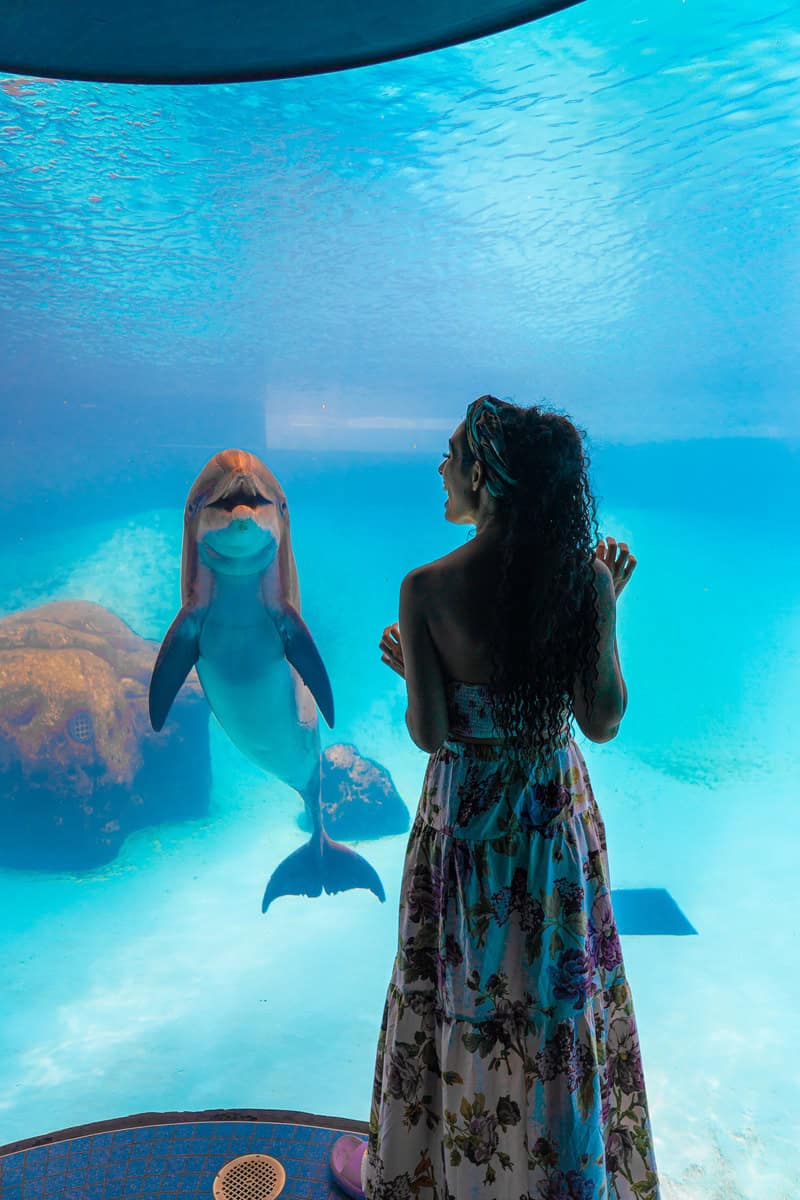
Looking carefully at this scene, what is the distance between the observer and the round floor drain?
3.01 metres

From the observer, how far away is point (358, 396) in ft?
113

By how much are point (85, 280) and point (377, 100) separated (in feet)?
29.2

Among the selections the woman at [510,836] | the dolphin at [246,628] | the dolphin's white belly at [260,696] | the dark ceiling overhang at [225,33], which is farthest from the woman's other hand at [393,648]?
the dolphin's white belly at [260,696]

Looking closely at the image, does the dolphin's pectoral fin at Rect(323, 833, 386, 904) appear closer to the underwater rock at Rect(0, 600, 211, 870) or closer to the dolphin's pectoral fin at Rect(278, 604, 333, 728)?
the dolphin's pectoral fin at Rect(278, 604, 333, 728)

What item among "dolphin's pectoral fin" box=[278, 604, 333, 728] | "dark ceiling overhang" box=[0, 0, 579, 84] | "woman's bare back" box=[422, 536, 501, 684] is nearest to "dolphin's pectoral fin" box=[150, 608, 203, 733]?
"dolphin's pectoral fin" box=[278, 604, 333, 728]

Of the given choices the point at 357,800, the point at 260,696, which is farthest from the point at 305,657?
the point at 357,800

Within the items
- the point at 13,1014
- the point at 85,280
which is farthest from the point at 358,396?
the point at 13,1014

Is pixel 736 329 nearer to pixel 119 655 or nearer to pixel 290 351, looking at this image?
pixel 290 351

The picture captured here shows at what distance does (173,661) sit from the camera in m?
5.66

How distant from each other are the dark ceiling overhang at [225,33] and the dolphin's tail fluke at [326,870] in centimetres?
612

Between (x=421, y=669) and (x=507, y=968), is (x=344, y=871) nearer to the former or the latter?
(x=507, y=968)

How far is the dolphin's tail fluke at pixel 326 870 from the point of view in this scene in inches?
273

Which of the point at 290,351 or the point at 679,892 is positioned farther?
the point at 290,351

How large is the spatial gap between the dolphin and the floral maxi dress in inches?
132
